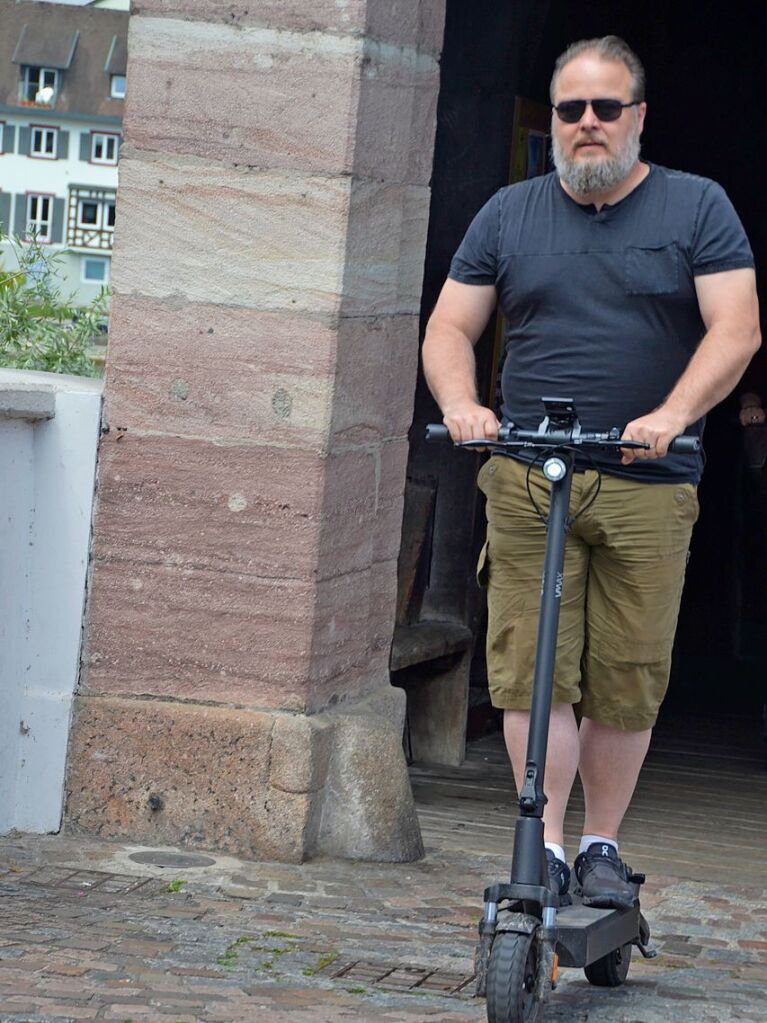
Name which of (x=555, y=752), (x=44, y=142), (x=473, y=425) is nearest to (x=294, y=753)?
Result: (x=555, y=752)

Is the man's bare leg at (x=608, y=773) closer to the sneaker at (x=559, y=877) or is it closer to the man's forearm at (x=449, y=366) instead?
the sneaker at (x=559, y=877)

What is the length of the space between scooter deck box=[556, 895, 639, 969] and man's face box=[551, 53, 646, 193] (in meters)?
1.52

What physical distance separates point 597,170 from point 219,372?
1.56m

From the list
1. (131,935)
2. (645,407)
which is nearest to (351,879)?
(131,935)

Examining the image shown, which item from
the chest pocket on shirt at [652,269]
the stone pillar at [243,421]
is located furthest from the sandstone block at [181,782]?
the chest pocket on shirt at [652,269]

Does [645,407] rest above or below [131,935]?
above

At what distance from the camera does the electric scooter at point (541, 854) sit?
12.5 ft

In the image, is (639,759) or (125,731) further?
(125,731)

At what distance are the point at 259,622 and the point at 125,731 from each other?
489 millimetres

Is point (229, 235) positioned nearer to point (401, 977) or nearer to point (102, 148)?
point (401, 977)

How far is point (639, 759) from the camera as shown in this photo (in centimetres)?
458

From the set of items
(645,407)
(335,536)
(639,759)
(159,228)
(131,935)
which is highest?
(159,228)

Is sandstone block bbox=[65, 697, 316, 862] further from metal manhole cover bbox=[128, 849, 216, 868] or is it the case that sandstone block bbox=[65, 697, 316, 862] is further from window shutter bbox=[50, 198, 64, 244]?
window shutter bbox=[50, 198, 64, 244]

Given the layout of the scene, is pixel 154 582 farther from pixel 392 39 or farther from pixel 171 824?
pixel 392 39
